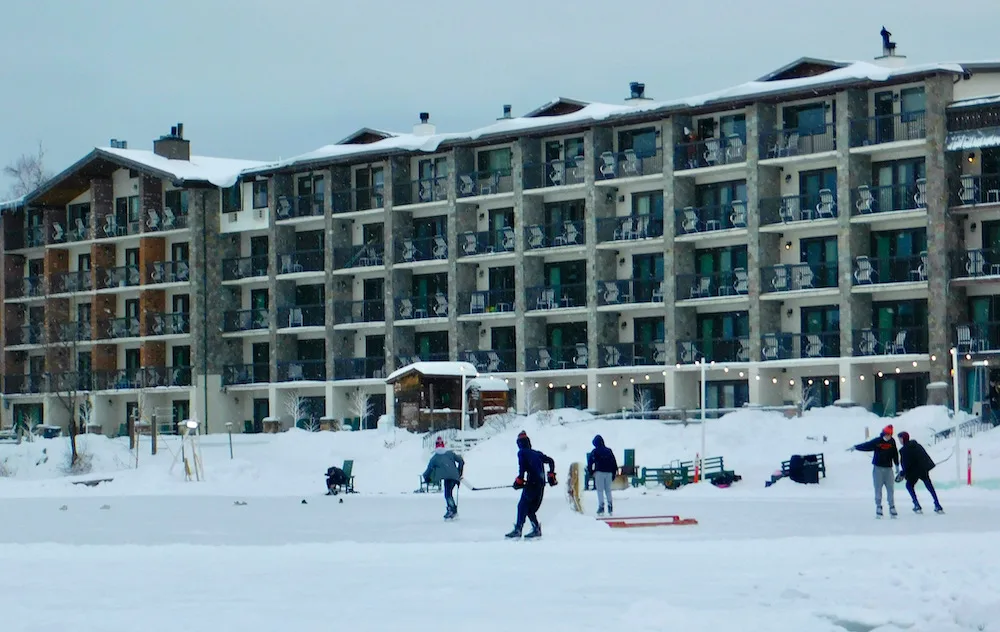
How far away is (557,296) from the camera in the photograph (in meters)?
67.4

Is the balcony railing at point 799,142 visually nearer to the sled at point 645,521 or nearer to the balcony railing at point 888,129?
the balcony railing at point 888,129

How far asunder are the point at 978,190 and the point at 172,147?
140 feet

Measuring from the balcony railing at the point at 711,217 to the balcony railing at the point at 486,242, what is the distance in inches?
323

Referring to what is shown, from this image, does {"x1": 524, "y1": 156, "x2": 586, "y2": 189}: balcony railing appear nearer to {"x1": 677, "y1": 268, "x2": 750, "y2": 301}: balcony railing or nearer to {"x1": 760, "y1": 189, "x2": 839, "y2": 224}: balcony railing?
{"x1": 677, "y1": 268, "x2": 750, "y2": 301}: balcony railing

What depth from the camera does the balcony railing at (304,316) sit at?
74562 millimetres

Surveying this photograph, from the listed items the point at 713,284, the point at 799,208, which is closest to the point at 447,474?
the point at 799,208

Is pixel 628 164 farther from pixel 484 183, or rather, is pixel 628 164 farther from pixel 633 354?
pixel 633 354

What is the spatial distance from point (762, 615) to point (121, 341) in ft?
221

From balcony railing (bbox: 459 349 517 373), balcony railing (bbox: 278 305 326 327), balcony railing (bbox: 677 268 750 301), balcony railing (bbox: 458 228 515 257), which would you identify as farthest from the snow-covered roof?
balcony railing (bbox: 278 305 326 327)

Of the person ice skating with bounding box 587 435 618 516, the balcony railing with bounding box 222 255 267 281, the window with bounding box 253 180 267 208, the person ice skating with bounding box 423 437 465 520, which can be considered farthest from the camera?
the balcony railing with bounding box 222 255 267 281

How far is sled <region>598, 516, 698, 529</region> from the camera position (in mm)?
27694

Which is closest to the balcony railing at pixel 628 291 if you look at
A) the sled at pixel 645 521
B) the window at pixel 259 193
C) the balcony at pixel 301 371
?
the balcony at pixel 301 371

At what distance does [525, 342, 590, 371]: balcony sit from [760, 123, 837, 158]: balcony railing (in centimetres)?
1128

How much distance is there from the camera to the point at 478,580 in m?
19.6
